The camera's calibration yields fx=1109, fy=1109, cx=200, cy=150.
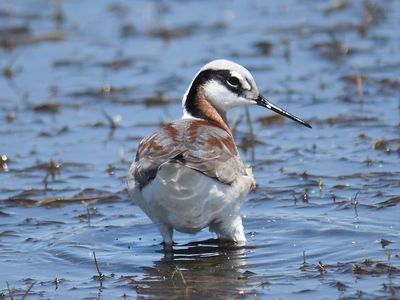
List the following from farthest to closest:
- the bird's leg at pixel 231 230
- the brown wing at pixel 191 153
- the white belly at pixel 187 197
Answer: the bird's leg at pixel 231 230, the brown wing at pixel 191 153, the white belly at pixel 187 197

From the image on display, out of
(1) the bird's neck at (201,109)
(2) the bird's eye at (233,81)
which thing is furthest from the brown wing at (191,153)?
(2) the bird's eye at (233,81)

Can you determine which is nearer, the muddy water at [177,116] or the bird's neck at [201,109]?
the muddy water at [177,116]

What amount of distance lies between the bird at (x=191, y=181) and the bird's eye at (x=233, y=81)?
0.52 meters

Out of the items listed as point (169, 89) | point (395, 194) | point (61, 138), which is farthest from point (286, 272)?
point (169, 89)

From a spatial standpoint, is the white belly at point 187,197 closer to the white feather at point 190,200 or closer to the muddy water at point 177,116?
the white feather at point 190,200

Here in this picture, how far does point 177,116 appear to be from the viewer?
1280 cm

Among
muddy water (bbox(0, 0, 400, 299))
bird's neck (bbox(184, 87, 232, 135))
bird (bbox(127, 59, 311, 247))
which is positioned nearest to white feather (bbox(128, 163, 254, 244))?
bird (bbox(127, 59, 311, 247))

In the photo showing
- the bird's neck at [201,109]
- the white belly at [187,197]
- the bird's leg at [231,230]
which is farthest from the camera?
the bird's neck at [201,109]

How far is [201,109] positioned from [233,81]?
372mm

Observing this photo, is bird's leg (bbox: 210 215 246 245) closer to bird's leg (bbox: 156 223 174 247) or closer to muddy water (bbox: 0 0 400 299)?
muddy water (bbox: 0 0 400 299)

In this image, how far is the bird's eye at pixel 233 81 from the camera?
31.1 feet

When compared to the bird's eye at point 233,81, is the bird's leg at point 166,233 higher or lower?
lower

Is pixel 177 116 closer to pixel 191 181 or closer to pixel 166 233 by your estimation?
pixel 166 233

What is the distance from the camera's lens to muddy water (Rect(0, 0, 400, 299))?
785 cm
